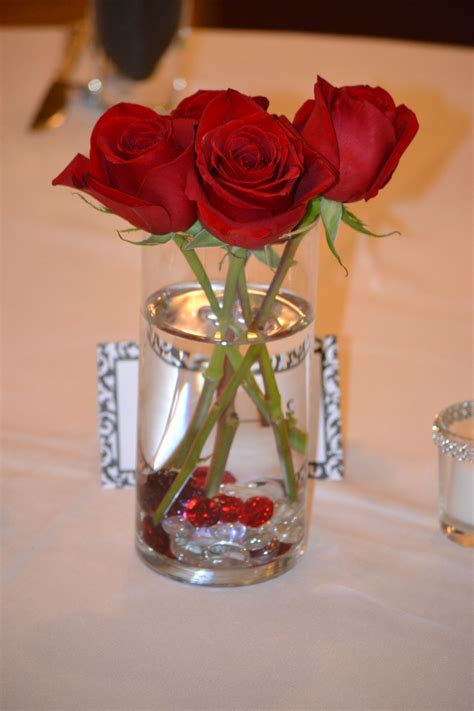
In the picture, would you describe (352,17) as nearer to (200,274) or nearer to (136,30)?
(136,30)

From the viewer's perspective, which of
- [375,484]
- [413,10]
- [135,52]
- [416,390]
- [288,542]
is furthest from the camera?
[413,10]

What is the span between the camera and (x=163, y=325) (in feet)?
2.22

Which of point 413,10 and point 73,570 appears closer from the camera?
point 73,570

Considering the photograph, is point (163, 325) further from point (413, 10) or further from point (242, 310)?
point (413, 10)

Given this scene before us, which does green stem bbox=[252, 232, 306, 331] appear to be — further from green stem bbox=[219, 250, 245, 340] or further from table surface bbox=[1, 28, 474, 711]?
table surface bbox=[1, 28, 474, 711]

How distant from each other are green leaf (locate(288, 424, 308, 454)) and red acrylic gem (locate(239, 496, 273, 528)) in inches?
1.6

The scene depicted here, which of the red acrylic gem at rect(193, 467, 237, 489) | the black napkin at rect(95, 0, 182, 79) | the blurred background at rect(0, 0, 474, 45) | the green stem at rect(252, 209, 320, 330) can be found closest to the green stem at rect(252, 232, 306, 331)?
the green stem at rect(252, 209, 320, 330)

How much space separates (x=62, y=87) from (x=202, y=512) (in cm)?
99

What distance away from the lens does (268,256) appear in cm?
64

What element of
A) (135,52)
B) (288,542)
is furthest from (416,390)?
(135,52)

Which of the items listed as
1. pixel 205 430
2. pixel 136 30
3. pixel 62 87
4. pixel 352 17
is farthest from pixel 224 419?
pixel 352 17

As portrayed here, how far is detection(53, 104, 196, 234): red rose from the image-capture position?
0.56m

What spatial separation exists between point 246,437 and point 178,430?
5cm

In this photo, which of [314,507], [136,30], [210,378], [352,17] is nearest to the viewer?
[210,378]
